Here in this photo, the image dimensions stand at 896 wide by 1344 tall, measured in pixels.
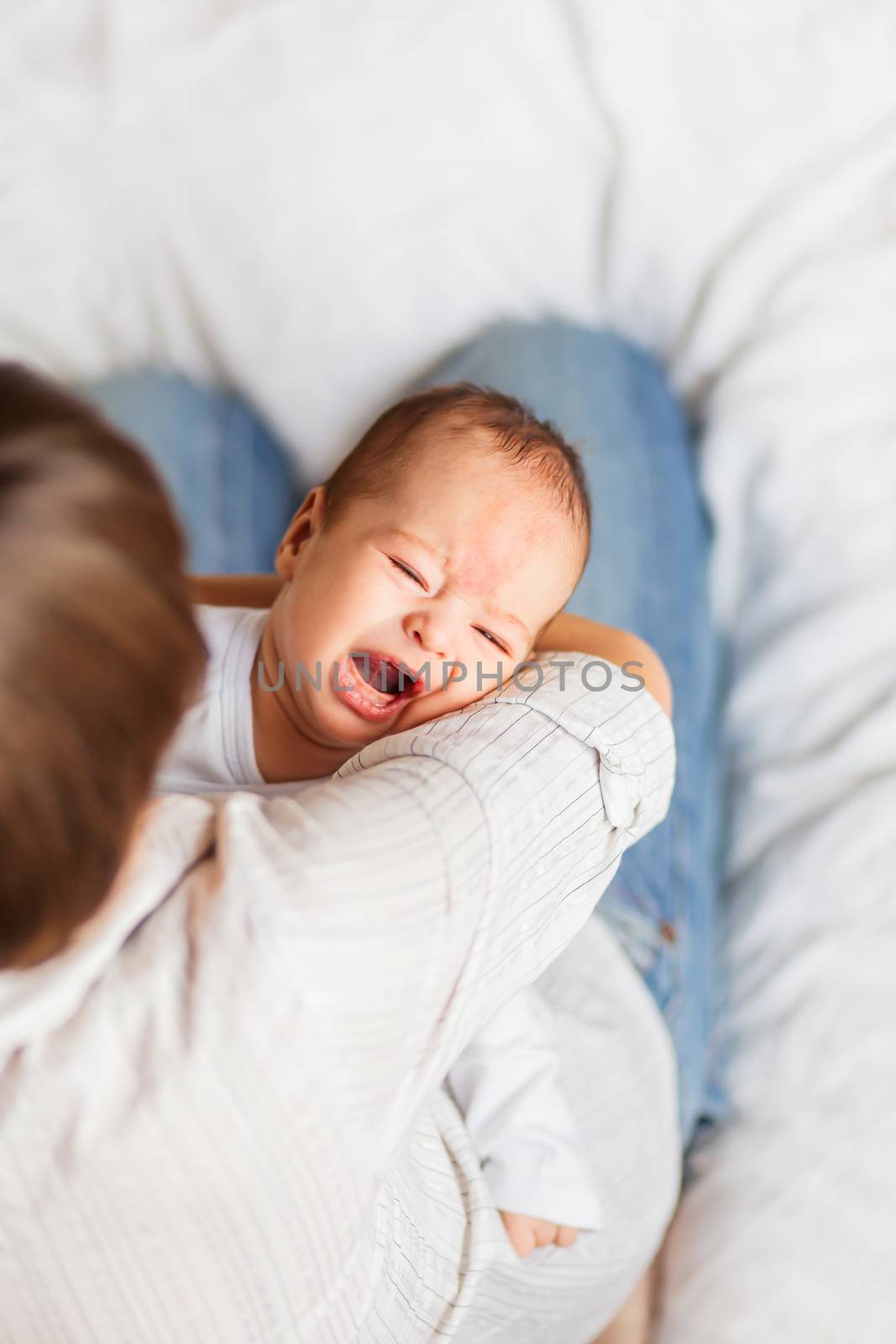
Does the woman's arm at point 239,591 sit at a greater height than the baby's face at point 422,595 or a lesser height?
lesser

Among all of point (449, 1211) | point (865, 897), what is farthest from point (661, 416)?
point (449, 1211)

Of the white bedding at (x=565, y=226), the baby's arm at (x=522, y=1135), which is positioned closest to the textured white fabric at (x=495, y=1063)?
the baby's arm at (x=522, y=1135)

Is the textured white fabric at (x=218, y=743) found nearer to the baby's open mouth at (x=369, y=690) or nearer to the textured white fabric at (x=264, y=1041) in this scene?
the baby's open mouth at (x=369, y=690)

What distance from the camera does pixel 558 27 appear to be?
132 centimetres

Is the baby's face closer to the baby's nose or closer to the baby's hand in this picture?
the baby's nose

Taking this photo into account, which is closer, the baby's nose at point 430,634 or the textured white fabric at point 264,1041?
the textured white fabric at point 264,1041

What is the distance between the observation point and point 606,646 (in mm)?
870

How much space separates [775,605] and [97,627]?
108cm

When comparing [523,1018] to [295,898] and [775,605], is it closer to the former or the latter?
[295,898]

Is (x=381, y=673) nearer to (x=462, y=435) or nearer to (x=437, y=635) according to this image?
(x=437, y=635)

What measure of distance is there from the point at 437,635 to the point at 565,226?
84 centimetres

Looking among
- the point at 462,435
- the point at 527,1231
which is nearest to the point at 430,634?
the point at 462,435

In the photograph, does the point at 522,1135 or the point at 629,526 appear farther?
the point at 629,526

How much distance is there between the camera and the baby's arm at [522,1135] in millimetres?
746
